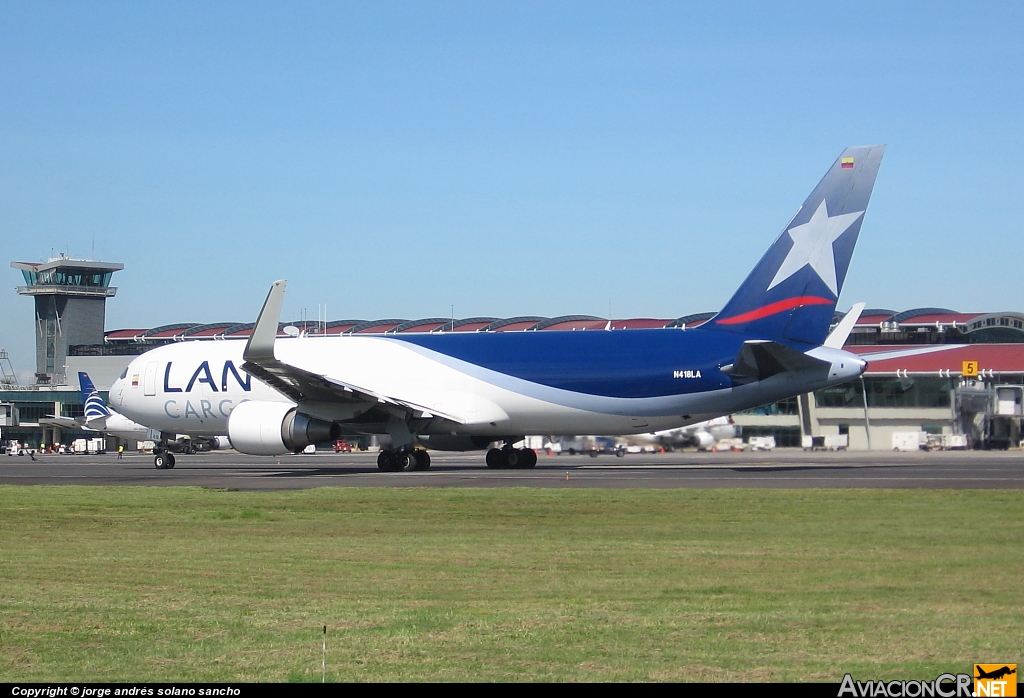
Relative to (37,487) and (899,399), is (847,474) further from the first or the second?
(899,399)

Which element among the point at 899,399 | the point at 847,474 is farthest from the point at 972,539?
the point at 899,399

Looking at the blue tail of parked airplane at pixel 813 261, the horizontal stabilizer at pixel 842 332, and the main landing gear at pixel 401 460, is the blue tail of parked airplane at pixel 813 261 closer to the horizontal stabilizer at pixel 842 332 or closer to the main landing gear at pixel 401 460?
the horizontal stabilizer at pixel 842 332

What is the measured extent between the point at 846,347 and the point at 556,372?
42.8 m

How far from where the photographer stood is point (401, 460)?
34312 millimetres

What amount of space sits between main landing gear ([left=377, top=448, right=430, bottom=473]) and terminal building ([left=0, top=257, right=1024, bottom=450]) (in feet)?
23.3

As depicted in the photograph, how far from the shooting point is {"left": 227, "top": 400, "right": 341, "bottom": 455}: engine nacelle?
32531mm

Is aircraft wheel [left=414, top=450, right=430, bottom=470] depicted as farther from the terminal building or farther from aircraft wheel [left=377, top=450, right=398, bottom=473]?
the terminal building

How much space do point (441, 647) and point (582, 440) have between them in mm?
36361

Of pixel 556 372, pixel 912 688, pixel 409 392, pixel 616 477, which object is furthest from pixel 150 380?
pixel 912 688

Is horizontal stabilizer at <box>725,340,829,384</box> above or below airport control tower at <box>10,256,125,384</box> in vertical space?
below

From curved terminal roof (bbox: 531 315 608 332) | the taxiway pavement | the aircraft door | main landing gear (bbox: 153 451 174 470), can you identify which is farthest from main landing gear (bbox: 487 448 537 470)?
curved terminal roof (bbox: 531 315 608 332)

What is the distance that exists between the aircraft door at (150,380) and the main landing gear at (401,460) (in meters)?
10.2

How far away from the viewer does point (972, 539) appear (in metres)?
13.4

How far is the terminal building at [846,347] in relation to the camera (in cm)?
5394
